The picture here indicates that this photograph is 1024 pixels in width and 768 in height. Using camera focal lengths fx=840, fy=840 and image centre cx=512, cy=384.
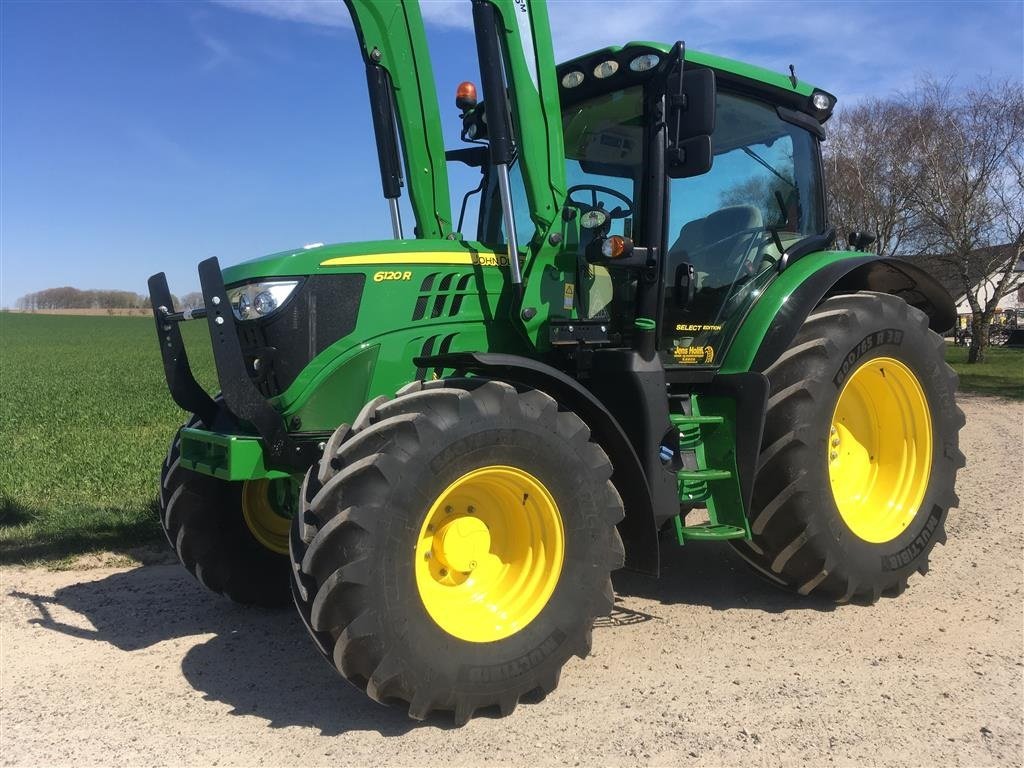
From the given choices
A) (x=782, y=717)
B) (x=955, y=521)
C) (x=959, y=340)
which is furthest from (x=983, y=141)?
(x=782, y=717)

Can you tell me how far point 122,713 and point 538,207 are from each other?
2.79 metres

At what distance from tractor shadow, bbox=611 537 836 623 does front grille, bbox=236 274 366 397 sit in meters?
2.24

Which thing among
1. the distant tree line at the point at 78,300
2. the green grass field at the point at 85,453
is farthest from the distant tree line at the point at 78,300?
the green grass field at the point at 85,453

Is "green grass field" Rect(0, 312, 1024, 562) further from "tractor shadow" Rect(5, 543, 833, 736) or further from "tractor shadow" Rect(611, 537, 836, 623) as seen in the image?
"tractor shadow" Rect(611, 537, 836, 623)

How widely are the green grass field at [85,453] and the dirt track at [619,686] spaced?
108cm

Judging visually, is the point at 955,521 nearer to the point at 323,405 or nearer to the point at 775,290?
the point at 775,290

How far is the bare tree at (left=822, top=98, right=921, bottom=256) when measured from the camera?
22.4m

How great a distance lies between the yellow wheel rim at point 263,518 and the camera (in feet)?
14.9

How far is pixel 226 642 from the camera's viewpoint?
416 centimetres

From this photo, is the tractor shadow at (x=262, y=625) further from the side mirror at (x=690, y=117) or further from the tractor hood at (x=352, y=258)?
the side mirror at (x=690, y=117)

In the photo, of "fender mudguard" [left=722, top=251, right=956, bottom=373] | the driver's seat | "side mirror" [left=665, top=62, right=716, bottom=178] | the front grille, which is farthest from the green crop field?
"side mirror" [left=665, top=62, right=716, bottom=178]

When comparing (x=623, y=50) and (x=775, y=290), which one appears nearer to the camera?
(x=623, y=50)

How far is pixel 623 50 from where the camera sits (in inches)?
161

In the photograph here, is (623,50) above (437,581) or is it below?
above
